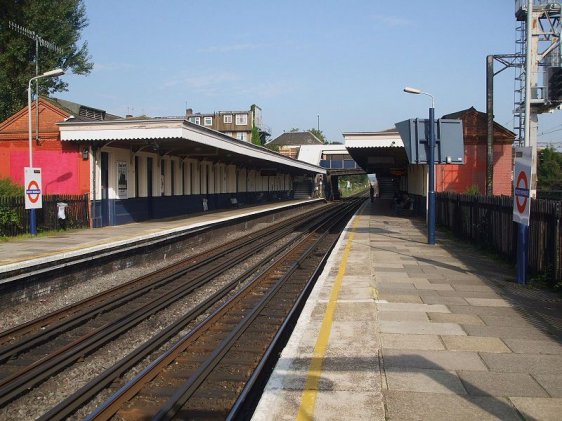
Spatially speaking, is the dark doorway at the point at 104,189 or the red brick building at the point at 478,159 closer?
the dark doorway at the point at 104,189

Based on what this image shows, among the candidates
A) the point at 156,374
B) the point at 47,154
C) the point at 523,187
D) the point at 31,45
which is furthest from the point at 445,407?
the point at 31,45

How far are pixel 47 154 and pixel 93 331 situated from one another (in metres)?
13.2

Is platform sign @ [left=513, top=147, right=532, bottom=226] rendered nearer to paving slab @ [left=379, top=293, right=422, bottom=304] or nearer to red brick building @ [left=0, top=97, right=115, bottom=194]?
paving slab @ [left=379, top=293, right=422, bottom=304]

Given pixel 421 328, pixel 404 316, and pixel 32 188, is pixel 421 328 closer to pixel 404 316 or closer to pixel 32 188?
pixel 404 316

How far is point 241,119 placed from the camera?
280 ft

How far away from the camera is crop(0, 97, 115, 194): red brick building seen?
18348mm

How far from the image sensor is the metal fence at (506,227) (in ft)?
27.4

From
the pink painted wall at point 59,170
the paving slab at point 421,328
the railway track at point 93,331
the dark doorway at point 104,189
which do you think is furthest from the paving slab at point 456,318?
the pink painted wall at point 59,170

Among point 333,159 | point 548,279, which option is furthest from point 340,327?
point 333,159

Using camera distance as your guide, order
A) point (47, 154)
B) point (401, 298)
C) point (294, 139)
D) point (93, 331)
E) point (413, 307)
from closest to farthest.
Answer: point (413, 307) < point (93, 331) < point (401, 298) < point (47, 154) < point (294, 139)

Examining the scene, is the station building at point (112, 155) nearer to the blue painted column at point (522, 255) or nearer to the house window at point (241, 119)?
the blue painted column at point (522, 255)

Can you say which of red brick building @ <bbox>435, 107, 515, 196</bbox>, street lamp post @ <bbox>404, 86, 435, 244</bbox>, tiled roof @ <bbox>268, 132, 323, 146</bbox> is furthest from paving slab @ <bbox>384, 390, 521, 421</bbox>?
tiled roof @ <bbox>268, 132, 323, 146</bbox>

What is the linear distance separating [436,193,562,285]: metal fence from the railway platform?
1.91ft

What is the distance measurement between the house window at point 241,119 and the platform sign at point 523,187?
77868 millimetres
